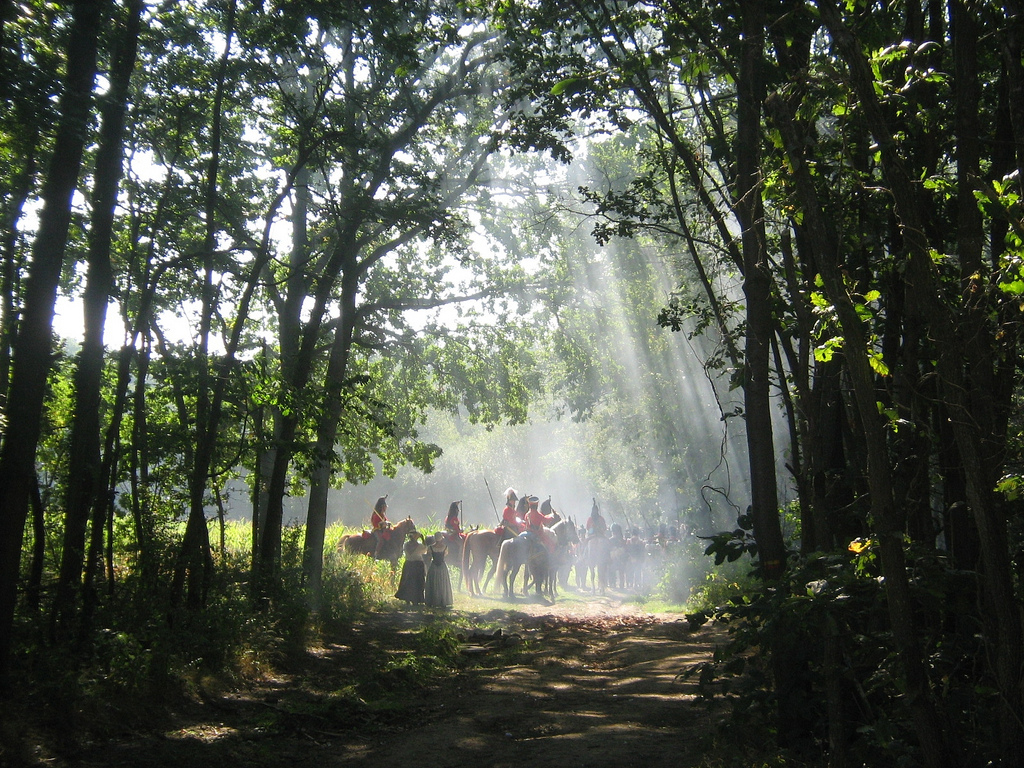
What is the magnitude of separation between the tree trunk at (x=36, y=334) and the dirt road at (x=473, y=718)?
5.54 ft

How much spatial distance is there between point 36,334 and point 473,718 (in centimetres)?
484

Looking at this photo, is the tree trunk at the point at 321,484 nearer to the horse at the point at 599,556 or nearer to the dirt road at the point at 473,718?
the dirt road at the point at 473,718

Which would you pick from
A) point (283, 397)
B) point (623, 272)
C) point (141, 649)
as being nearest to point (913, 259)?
point (141, 649)

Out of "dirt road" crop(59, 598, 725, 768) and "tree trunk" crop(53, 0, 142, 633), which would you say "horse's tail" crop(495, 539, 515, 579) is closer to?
"dirt road" crop(59, 598, 725, 768)

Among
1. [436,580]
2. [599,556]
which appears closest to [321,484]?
[436,580]

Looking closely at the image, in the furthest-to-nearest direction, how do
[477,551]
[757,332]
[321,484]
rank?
1. [477,551]
2. [321,484]
3. [757,332]

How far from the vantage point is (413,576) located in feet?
53.0

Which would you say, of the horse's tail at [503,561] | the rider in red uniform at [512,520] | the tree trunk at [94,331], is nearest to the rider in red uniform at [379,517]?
the horse's tail at [503,561]

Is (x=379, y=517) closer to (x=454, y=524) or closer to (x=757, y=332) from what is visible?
(x=454, y=524)

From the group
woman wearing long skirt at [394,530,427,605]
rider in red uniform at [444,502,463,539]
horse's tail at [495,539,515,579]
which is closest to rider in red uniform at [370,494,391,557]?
rider in red uniform at [444,502,463,539]

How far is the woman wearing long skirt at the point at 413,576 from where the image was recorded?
16.1m

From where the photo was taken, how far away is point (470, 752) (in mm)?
6191

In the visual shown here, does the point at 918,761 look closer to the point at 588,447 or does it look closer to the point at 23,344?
the point at 23,344

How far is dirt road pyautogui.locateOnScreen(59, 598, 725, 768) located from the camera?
584 cm
